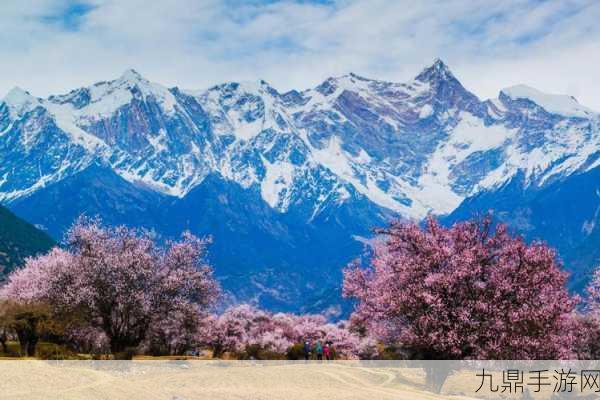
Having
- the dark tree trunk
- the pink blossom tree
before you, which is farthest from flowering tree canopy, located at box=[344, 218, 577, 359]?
the pink blossom tree

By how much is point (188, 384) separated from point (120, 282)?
77.1 ft

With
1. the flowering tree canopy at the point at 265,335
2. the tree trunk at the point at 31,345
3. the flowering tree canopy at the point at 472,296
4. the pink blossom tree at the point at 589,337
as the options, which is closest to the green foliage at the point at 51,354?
the tree trunk at the point at 31,345

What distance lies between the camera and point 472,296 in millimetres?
48688

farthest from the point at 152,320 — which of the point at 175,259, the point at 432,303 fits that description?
the point at 432,303

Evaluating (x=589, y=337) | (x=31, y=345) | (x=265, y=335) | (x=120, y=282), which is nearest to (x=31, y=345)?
(x=31, y=345)

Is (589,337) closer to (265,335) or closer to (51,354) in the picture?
(265,335)

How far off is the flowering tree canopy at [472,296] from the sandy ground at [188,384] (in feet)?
13.1

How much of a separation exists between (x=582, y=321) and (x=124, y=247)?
52743mm

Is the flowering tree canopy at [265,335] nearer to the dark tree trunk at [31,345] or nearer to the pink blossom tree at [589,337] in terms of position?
the pink blossom tree at [589,337]

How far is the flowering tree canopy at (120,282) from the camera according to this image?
62344mm

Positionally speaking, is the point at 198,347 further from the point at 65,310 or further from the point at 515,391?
the point at 515,391

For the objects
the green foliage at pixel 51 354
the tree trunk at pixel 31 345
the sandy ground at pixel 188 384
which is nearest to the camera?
the sandy ground at pixel 188 384

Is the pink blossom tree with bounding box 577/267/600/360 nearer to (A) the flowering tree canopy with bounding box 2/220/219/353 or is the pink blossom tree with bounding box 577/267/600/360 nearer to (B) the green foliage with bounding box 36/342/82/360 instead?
(A) the flowering tree canopy with bounding box 2/220/219/353

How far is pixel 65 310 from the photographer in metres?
61.9
